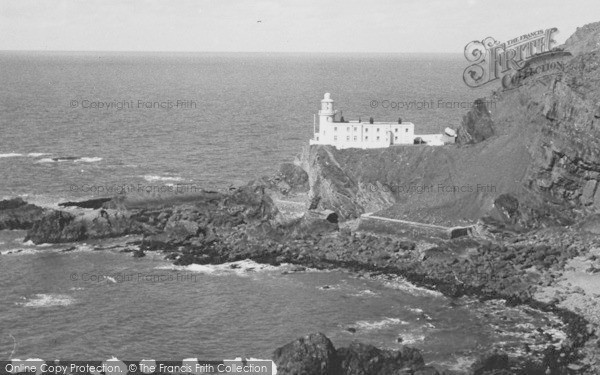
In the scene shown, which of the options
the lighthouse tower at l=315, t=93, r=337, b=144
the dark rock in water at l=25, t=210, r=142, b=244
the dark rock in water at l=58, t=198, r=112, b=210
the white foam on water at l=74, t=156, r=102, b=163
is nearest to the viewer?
the dark rock in water at l=25, t=210, r=142, b=244

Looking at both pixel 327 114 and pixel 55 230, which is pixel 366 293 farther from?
pixel 55 230

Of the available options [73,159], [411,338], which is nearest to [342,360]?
[411,338]

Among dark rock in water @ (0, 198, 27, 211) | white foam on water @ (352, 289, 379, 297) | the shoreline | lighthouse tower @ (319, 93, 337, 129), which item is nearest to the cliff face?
lighthouse tower @ (319, 93, 337, 129)

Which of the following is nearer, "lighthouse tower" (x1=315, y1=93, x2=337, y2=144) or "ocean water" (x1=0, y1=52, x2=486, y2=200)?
"lighthouse tower" (x1=315, y1=93, x2=337, y2=144)

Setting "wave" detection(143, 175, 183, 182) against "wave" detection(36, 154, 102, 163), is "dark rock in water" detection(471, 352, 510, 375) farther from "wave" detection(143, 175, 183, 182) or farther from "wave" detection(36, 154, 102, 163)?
"wave" detection(36, 154, 102, 163)

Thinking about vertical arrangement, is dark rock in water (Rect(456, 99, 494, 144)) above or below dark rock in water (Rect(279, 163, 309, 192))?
above

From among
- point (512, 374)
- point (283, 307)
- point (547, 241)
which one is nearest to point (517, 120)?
point (547, 241)

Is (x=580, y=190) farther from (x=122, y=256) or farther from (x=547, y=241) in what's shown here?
(x=122, y=256)

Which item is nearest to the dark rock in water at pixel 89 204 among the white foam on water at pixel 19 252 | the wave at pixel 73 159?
the white foam on water at pixel 19 252

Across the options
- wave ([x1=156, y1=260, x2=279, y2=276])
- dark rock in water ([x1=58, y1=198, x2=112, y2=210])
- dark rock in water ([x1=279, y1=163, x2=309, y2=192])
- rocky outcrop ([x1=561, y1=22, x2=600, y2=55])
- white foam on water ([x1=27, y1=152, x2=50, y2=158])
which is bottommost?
wave ([x1=156, y1=260, x2=279, y2=276])
